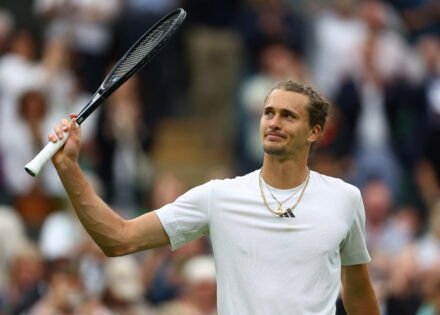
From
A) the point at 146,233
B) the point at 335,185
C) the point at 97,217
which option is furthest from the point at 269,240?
the point at 97,217

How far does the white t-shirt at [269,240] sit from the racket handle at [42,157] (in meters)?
0.61

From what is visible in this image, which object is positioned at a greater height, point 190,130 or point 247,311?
point 190,130

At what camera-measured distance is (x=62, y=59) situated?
1479 cm

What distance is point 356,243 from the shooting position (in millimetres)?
7367

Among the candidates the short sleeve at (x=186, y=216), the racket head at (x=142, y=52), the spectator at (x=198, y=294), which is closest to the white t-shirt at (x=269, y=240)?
the short sleeve at (x=186, y=216)

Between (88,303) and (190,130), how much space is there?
602 centimetres

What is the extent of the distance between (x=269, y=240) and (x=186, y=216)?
0.40m

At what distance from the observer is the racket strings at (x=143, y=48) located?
7500mm

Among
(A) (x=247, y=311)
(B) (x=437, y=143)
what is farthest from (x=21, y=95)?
(A) (x=247, y=311)

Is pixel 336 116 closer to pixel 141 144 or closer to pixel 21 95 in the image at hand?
pixel 141 144

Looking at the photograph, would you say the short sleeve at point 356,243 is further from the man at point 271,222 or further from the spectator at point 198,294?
the spectator at point 198,294

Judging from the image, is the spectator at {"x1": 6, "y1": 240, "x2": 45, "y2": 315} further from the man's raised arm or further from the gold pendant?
the gold pendant

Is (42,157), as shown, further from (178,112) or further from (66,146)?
(178,112)

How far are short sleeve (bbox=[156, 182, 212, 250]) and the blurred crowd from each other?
14.8 ft
